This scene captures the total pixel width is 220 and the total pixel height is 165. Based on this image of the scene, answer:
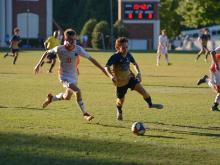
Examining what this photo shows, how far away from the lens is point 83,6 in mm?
90125

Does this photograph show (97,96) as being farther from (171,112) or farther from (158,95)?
(171,112)

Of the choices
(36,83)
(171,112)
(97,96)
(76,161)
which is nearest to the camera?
(76,161)

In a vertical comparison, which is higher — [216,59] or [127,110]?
[216,59]

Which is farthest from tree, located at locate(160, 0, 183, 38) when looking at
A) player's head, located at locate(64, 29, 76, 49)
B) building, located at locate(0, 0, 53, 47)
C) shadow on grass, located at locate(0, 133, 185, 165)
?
shadow on grass, located at locate(0, 133, 185, 165)

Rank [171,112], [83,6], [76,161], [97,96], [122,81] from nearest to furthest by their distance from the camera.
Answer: [76,161] < [122,81] < [171,112] < [97,96] < [83,6]

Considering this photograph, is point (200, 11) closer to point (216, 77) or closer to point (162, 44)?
point (162, 44)

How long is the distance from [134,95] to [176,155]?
937cm

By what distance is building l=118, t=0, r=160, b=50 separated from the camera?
62.2m

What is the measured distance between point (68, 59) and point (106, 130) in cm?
204

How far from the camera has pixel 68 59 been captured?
524 inches

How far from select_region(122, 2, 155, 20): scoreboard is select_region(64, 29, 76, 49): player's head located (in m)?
49.1

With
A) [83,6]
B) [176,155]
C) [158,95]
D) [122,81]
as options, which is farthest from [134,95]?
[83,6]

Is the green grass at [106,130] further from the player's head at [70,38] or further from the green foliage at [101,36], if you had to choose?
the green foliage at [101,36]

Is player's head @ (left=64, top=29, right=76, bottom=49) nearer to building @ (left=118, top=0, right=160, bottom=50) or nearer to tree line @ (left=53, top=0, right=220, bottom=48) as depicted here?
building @ (left=118, top=0, right=160, bottom=50)
